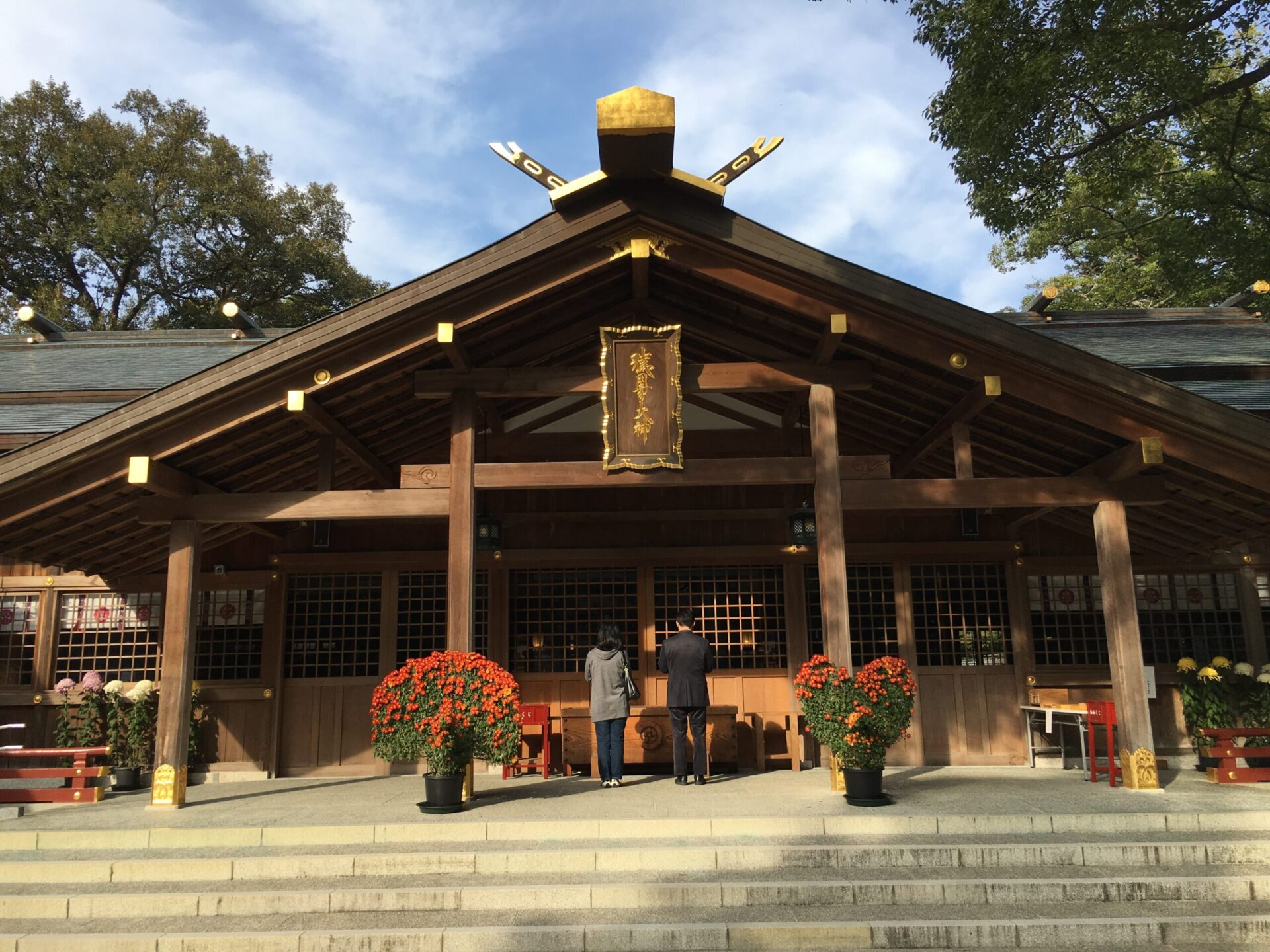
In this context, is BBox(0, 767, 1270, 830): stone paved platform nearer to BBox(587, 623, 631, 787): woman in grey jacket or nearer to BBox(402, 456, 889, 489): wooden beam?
BBox(587, 623, 631, 787): woman in grey jacket

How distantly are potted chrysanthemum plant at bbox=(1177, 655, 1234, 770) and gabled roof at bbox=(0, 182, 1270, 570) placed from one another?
160 centimetres

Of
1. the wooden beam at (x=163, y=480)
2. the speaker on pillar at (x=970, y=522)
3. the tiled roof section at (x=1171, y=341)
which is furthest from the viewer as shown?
the tiled roof section at (x=1171, y=341)

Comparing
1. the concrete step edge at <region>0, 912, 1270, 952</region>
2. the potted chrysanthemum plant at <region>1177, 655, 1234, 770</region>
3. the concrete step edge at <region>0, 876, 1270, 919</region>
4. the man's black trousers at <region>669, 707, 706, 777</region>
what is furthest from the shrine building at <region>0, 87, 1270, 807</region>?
the concrete step edge at <region>0, 912, 1270, 952</region>

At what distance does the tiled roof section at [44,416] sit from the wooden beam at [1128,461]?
390 inches

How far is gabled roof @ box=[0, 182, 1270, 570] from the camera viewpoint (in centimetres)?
804

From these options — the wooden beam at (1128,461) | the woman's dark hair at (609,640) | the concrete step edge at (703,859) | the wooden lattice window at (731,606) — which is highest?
the wooden beam at (1128,461)

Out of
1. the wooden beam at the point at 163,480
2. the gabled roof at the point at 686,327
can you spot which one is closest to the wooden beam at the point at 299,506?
the wooden beam at the point at 163,480

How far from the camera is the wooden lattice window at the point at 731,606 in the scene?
11.3 metres

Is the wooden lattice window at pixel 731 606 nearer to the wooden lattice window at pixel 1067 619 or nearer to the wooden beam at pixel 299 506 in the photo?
the wooden lattice window at pixel 1067 619

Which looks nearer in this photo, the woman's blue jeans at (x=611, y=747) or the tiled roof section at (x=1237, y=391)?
the woman's blue jeans at (x=611, y=747)

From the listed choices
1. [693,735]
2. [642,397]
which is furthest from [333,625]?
[642,397]

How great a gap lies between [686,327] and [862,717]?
419 centimetres

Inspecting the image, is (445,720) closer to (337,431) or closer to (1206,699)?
(337,431)

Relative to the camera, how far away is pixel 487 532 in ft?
32.2
